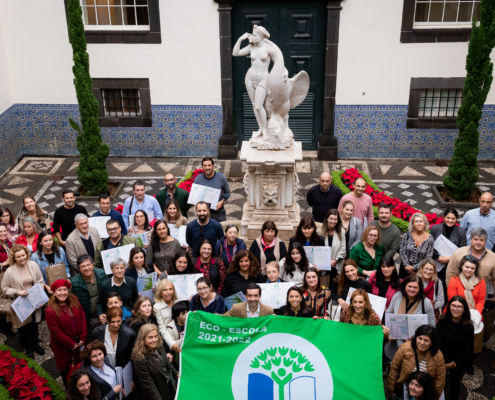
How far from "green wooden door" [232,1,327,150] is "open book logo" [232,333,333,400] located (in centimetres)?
962

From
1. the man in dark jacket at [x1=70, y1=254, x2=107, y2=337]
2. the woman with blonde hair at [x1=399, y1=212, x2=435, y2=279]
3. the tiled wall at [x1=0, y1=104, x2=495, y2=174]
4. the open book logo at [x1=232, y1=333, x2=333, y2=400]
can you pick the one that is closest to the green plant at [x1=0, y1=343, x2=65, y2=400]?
the man in dark jacket at [x1=70, y1=254, x2=107, y2=337]

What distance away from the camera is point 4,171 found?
1391 centimetres

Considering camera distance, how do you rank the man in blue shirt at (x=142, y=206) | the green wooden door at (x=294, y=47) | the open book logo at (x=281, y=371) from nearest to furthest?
the open book logo at (x=281, y=371), the man in blue shirt at (x=142, y=206), the green wooden door at (x=294, y=47)

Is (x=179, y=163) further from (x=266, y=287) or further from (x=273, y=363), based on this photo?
(x=273, y=363)

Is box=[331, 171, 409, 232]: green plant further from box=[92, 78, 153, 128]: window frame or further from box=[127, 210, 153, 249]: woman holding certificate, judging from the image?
box=[92, 78, 153, 128]: window frame

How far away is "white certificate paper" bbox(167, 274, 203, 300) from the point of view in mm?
6635

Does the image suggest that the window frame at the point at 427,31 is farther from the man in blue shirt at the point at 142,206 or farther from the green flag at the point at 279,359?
the green flag at the point at 279,359

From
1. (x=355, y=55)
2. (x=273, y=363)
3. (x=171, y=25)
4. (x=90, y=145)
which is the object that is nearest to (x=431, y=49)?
(x=355, y=55)

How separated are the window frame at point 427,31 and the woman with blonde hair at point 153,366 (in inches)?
412

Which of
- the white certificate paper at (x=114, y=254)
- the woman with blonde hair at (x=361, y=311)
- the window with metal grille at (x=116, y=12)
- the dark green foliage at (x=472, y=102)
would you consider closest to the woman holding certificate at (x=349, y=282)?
the woman with blonde hair at (x=361, y=311)

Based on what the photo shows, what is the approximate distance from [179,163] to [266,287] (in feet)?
27.2

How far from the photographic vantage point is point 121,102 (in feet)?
47.7

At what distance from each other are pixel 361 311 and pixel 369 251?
1.55 meters

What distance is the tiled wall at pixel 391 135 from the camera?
14.1 m
